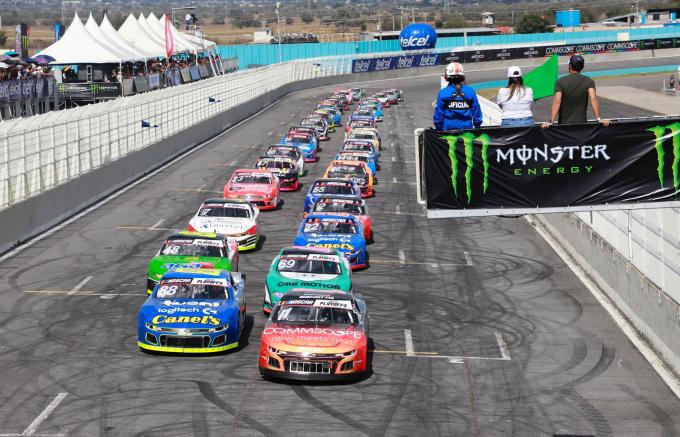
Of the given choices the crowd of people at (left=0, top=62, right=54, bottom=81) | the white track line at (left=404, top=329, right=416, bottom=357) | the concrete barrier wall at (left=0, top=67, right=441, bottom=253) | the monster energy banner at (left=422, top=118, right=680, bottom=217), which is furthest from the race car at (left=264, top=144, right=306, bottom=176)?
the monster energy banner at (left=422, top=118, right=680, bottom=217)

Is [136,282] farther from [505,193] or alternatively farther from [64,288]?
[505,193]

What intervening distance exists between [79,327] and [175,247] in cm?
388

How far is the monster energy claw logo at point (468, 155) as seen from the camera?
34.4ft

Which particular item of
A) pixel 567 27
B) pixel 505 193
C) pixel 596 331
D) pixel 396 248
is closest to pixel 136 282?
pixel 396 248

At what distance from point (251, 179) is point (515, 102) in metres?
26.8

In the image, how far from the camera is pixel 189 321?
65.5 feet

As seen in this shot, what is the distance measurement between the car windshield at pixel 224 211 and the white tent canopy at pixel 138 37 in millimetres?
54056

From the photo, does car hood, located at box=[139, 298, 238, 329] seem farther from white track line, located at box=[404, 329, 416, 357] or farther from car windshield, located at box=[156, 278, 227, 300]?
white track line, located at box=[404, 329, 416, 357]

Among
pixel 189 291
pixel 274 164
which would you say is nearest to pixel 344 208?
pixel 274 164

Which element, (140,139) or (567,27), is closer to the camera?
(140,139)

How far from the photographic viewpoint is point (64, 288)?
25.6 m

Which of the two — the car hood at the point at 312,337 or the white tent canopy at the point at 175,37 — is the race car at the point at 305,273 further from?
the white tent canopy at the point at 175,37

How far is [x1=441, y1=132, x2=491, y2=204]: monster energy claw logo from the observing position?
1048 centimetres

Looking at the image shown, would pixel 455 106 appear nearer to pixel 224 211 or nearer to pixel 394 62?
pixel 224 211
